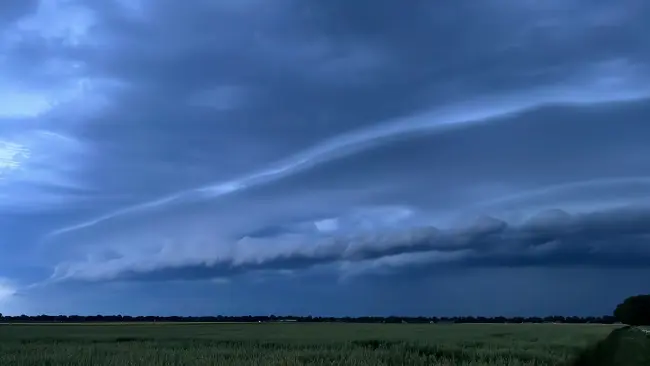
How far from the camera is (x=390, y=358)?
51.9ft

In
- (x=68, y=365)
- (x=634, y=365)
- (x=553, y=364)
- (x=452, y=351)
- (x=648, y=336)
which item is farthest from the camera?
(x=452, y=351)

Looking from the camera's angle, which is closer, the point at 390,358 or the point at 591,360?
the point at 591,360

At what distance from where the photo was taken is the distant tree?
665 inches

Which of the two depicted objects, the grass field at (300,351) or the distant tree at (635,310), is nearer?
the grass field at (300,351)

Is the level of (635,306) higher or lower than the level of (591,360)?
higher

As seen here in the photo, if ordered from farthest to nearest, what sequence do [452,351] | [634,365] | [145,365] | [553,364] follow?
[452,351] → [553,364] → [145,365] → [634,365]

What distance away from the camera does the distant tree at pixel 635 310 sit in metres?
16.9

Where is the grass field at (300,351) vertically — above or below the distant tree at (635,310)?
below

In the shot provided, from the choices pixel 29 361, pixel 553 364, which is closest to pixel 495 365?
pixel 553 364

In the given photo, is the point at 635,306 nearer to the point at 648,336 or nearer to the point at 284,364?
the point at 648,336

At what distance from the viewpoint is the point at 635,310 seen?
56.2 feet

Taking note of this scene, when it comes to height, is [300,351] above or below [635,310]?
below

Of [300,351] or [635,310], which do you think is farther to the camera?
[300,351]

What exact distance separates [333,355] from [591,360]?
6.58 m
